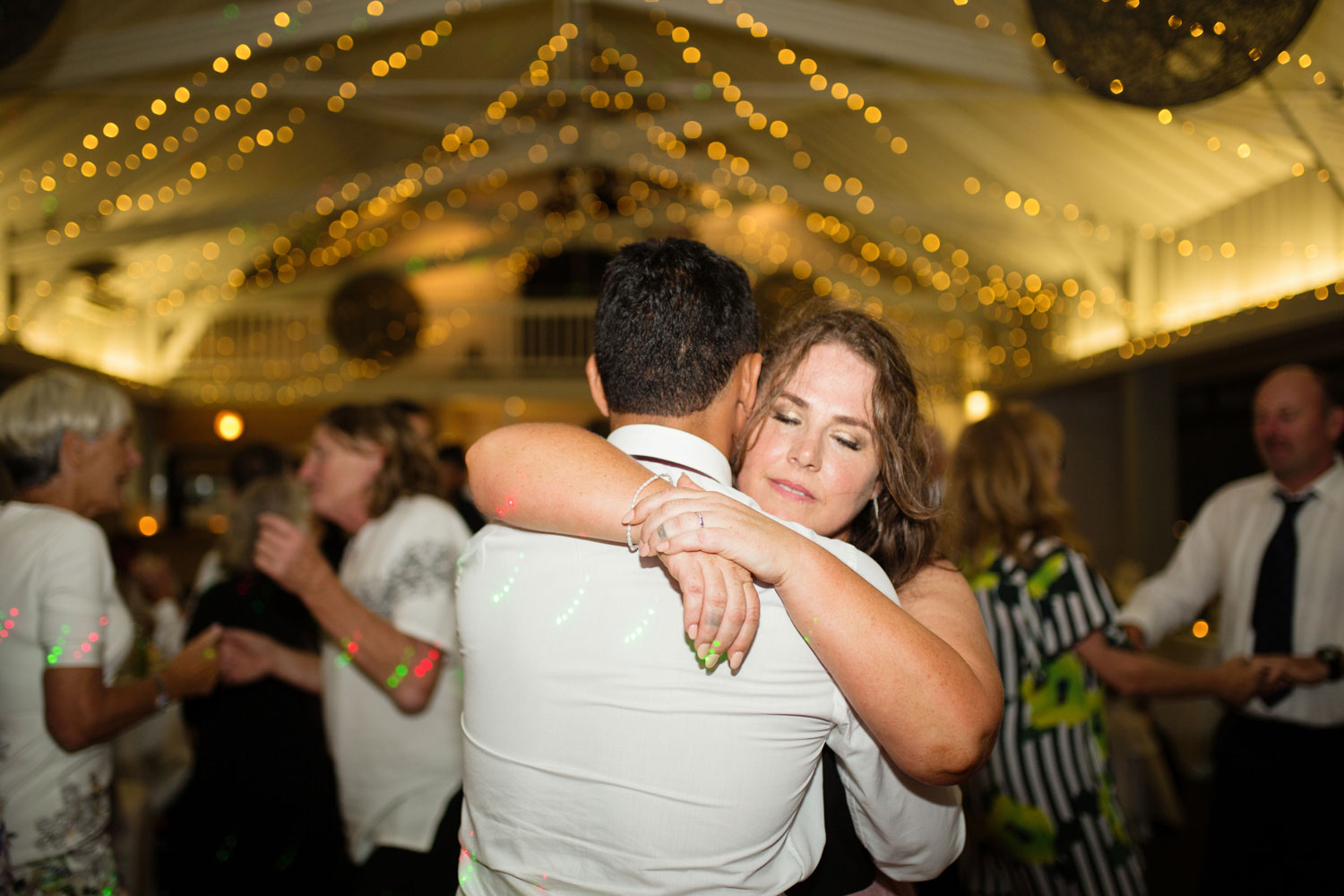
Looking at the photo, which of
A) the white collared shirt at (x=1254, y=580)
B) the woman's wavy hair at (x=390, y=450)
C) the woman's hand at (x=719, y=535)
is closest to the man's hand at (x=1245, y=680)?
the white collared shirt at (x=1254, y=580)

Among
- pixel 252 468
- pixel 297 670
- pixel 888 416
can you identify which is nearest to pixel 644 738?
pixel 888 416

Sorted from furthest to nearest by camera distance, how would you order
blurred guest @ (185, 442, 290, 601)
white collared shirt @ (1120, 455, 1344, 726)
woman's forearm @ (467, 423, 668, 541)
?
blurred guest @ (185, 442, 290, 601), white collared shirt @ (1120, 455, 1344, 726), woman's forearm @ (467, 423, 668, 541)

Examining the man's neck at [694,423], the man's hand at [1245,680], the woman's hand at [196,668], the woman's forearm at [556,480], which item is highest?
the man's neck at [694,423]

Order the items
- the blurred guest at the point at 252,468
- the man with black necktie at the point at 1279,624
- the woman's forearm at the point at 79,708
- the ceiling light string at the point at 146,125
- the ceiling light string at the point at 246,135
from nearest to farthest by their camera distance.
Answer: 1. the woman's forearm at the point at 79,708
2. the man with black necktie at the point at 1279,624
3. the blurred guest at the point at 252,468
4. the ceiling light string at the point at 146,125
5. the ceiling light string at the point at 246,135

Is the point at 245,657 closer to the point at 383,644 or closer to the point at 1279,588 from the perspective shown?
the point at 383,644

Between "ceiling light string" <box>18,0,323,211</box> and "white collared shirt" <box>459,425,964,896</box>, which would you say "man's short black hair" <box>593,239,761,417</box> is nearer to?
"white collared shirt" <box>459,425,964,896</box>

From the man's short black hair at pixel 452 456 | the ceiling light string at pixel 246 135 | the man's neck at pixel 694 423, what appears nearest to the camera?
the man's neck at pixel 694 423

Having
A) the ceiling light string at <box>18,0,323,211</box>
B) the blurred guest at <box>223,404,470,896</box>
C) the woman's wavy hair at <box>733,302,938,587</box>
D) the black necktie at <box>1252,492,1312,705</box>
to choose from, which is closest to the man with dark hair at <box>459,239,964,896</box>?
the woman's wavy hair at <box>733,302,938,587</box>

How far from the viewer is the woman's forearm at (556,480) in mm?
920

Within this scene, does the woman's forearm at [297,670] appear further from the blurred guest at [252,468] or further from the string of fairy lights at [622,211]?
the string of fairy lights at [622,211]

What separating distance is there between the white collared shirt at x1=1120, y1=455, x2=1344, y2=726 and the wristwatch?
0.11 metres

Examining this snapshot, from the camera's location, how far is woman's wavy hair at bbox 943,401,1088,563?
2.17 metres

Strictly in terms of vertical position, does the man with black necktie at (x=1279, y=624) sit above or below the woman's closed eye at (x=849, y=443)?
below

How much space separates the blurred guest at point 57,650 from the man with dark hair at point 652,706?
1080 millimetres
